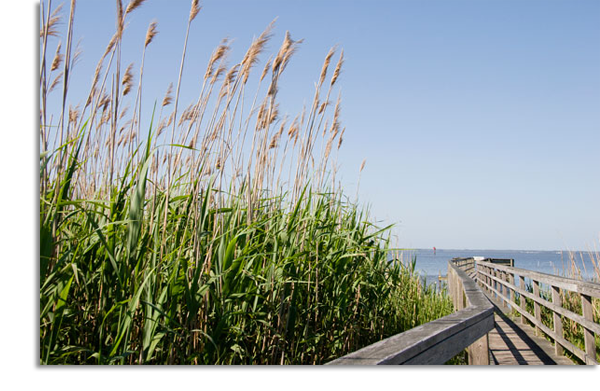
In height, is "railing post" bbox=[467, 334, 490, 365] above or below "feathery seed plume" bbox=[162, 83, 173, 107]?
below

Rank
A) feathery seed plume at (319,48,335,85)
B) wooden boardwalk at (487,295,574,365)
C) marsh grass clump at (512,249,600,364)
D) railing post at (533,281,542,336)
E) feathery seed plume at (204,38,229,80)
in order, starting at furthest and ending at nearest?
railing post at (533,281,542,336) < marsh grass clump at (512,249,600,364) < wooden boardwalk at (487,295,574,365) < feathery seed plume at (319,48,335,85) < feathery seed plume at (204,38,229,80)

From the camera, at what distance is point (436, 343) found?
58.5 inches

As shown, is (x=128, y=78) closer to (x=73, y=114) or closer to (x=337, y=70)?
(x=73, y=114)

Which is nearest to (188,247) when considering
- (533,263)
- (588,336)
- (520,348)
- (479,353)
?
(479,353)

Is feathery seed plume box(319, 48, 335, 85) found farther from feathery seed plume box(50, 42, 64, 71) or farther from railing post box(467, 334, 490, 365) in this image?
railing post box(467, 334, 490, 365)

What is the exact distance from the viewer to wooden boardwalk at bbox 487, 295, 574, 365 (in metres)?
3.30

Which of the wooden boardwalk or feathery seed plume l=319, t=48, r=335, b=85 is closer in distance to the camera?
feathery seed plume l=319, t=48, r=335, b=85

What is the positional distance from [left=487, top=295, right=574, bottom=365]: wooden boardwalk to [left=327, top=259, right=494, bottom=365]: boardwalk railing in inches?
37.4

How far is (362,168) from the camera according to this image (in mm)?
2889

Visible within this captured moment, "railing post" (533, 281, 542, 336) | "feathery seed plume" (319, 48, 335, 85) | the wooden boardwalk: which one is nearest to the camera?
"feathery seed plume" (319, 48, 335, 85)

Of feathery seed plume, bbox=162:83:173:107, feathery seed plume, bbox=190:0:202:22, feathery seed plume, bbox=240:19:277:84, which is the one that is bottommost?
feathery seed plume, bbox=162:83:173:107

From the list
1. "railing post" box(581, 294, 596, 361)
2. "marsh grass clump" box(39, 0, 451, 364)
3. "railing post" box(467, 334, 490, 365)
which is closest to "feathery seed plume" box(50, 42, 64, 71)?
"marsh grass clump" box(39, 0, 451, 364)

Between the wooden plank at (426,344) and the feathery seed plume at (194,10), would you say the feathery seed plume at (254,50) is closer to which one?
the feathery seed plume at (194,10)

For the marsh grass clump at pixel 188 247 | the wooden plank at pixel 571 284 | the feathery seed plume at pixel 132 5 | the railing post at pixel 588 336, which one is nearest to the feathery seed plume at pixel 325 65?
Result: the marsh grass clump at pixel 188 247
